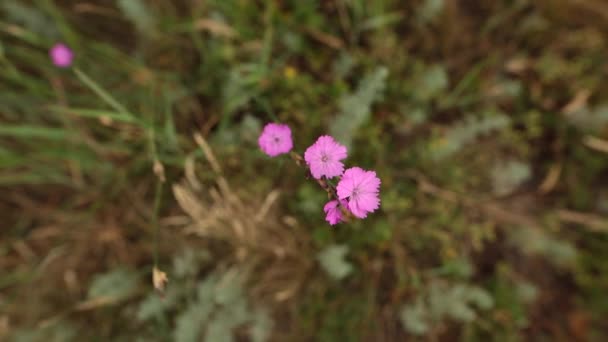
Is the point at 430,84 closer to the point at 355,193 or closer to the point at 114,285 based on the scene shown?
the point at 355,193

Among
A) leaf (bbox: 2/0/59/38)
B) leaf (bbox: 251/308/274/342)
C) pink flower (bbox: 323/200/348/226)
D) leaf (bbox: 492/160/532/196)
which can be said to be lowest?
pink flower (bbox: 323/200/348/226)

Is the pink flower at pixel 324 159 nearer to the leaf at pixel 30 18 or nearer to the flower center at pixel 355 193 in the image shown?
the flower center at pixel 355 193

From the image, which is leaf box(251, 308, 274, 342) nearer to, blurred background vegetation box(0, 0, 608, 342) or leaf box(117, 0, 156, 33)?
blurred background vegetation box(0, 0, 608, 342)

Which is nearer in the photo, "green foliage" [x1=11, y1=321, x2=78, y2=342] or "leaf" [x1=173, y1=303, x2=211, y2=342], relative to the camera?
"leaf" [x1=173, y1=303, x2=211, y2=342]

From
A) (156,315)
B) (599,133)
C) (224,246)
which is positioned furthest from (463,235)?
(156,315)

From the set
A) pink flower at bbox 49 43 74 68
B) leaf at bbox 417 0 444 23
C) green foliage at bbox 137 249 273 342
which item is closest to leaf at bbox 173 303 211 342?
green foliage at bbox 137 249 273 342

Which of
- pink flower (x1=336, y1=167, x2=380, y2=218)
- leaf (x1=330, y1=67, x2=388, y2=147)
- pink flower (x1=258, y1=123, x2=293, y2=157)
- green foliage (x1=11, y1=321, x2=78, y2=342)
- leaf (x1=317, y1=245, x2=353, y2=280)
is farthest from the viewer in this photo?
green foliage (x1=11, y1=321, x2=78, y2=342)
